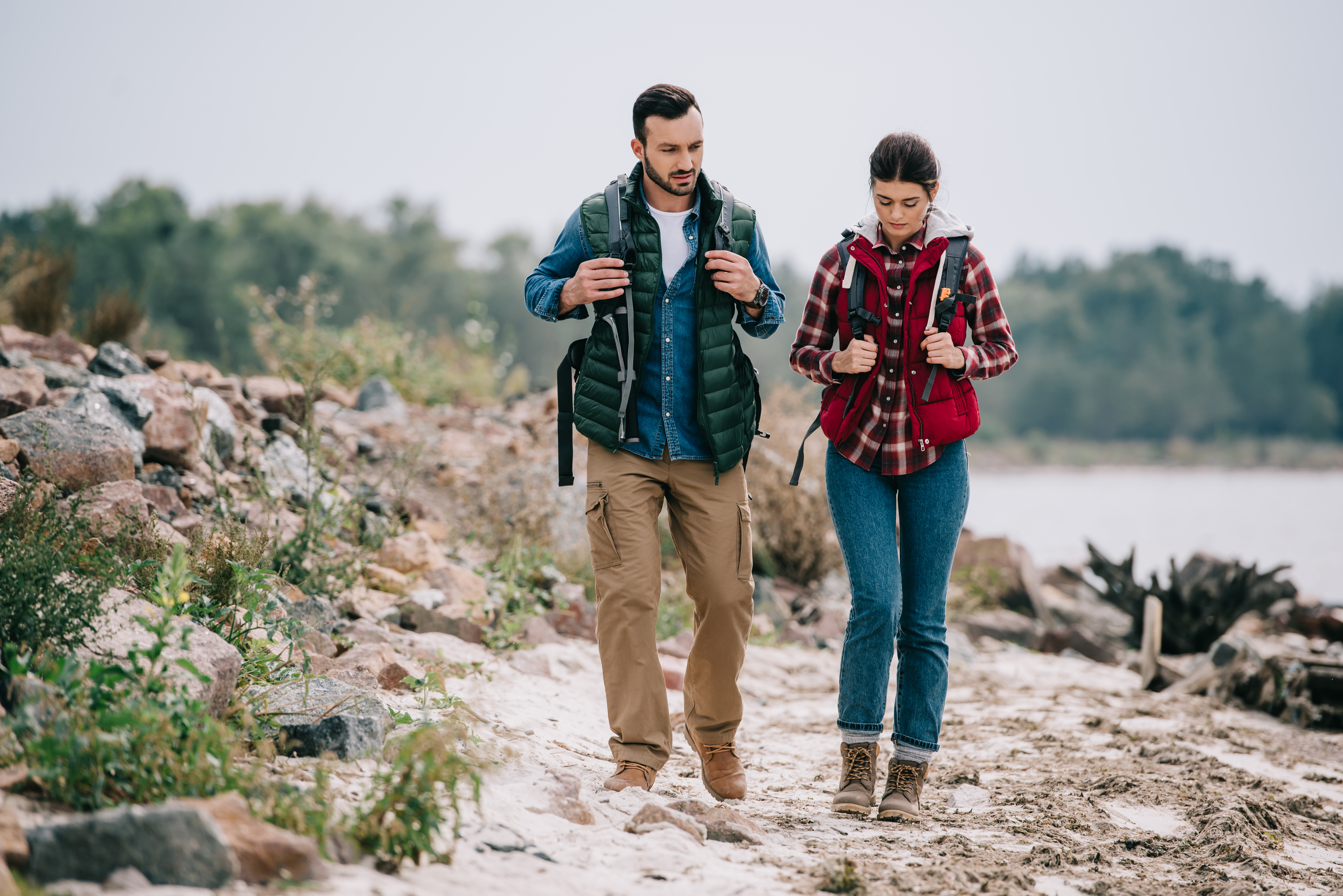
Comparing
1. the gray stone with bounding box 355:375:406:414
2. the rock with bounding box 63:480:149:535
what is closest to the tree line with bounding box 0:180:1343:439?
the gray stone with bounding box 355:375:406:414

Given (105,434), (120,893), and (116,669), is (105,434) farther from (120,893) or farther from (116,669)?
(120,893)

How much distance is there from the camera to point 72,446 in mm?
4051

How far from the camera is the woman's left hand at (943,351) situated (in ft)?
9.70

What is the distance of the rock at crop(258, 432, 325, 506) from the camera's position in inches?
192

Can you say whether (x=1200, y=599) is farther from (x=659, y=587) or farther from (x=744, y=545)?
(x=659, y=587)

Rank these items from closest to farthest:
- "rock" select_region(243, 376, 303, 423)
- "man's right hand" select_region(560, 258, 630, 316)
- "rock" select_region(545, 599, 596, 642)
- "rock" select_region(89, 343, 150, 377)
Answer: "man's right hand" select_region(560, 258, 630, 316) < "rock" select_region(545, 599, 596, 642) < "rock" select_region(89, 343, 150, 377) < "rock" select_region(243, 376, 303, 423)

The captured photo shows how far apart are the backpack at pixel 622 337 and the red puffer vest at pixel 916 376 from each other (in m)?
0.29

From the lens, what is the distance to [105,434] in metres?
4.15

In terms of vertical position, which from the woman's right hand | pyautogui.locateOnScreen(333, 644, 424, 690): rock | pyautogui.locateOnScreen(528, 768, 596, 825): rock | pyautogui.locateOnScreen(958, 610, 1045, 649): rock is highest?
the woman's right hand

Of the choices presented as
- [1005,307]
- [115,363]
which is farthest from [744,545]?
[1005,307]

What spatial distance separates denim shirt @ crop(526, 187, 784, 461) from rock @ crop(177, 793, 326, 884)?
1.48 meters

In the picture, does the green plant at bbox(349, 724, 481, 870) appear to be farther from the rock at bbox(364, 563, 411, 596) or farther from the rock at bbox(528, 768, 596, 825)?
the rock at bbox(364, 563, 411, 596)

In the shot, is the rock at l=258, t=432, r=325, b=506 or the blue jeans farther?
the rock at l=258, t=432, r=325, b=506

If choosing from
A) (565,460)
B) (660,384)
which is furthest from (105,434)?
(660,384)
